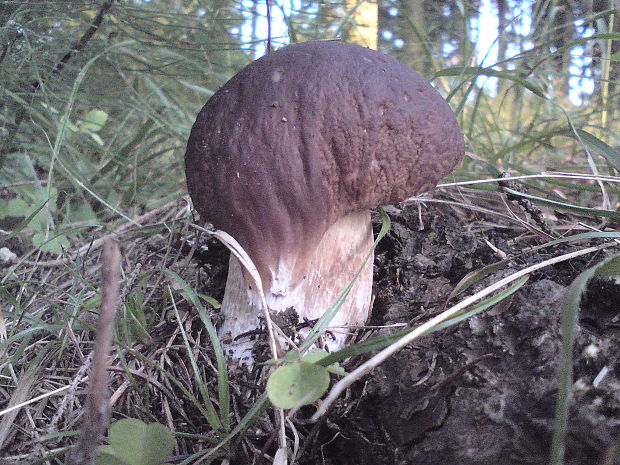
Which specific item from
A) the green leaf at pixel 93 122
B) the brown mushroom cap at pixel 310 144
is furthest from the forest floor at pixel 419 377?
the green leaf at pixel 93 122

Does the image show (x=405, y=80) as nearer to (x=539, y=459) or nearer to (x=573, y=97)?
(x=539, y=459)

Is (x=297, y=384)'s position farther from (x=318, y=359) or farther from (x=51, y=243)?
(x=51, y=243)

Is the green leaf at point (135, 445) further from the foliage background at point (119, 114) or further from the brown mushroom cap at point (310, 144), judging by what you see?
the brown mushroom cap at point (310, 144)

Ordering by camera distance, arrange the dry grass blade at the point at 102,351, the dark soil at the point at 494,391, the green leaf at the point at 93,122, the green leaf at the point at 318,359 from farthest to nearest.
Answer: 1. the green leaf at the point at 93,122
2. the green leaf at the point at 318,359
3. the dark soil at the point at 494,391
4. the dry grass blade at the point at 102,351

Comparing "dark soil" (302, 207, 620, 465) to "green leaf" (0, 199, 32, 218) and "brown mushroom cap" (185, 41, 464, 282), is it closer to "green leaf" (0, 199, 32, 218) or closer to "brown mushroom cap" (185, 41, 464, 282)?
"brown mushroom cap" (185, 41, 464, 282)

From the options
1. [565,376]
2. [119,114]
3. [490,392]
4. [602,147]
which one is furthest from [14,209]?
[602,147]

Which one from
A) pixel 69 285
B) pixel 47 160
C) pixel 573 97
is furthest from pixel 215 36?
pixel 573 97
